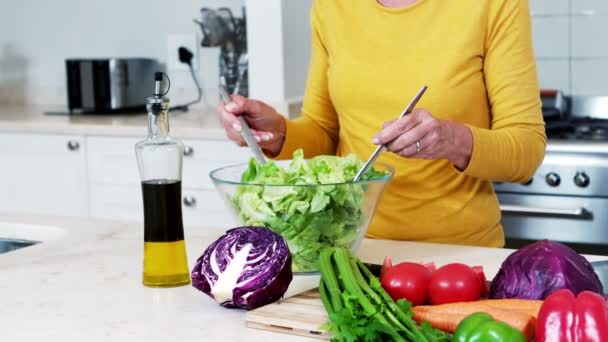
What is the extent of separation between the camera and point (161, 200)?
4.67 feet

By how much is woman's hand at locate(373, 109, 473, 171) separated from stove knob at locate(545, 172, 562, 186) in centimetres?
115

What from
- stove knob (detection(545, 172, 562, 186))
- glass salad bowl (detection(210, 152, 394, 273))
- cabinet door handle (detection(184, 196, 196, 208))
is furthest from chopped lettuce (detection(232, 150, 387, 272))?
cabinet door handle (detection(184, 196, 196, 208))

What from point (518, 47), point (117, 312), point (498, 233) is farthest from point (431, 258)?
point (117, 312)

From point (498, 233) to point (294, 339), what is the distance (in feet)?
Answer: 2.34

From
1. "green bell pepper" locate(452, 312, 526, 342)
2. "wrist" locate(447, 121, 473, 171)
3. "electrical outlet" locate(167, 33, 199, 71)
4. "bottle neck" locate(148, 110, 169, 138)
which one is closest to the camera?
"green bell pepper" locate(452, 312, 526, 342)

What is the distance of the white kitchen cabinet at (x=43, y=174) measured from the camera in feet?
10.4

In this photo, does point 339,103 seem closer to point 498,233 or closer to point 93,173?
point 498,233

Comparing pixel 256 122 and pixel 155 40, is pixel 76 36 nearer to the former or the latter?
pixel 155 40

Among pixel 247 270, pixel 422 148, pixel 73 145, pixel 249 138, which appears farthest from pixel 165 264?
pixel 73 145

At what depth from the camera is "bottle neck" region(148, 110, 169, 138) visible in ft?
4.65

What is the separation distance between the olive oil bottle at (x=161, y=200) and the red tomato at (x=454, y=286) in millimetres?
389

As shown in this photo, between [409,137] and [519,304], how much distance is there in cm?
34

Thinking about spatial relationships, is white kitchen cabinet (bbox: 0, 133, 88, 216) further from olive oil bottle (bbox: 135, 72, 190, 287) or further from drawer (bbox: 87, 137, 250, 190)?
olive oil bottle (bbox: 135, 72, 190, 287)

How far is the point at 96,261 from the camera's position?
5.30ft
